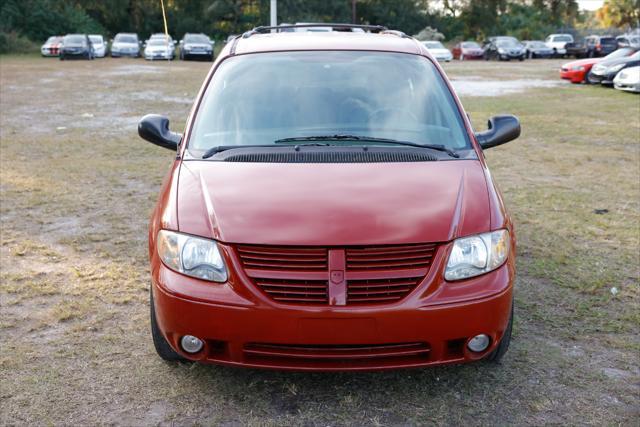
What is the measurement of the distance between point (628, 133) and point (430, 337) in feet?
33.4

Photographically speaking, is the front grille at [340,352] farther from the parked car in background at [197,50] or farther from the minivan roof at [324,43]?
the parked car in background at [197,50]

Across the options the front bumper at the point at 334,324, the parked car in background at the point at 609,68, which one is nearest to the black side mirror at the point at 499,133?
the front bumper at the point at 334,324

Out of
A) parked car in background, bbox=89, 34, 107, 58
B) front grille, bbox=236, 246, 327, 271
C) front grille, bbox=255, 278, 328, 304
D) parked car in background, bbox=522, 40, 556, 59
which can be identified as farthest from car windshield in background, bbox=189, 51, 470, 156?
parked car in background, bbox=522, 40, 556, 59

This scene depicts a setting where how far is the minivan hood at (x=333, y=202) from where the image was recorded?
2.95 meters

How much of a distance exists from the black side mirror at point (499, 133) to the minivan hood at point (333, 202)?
0.69 metres

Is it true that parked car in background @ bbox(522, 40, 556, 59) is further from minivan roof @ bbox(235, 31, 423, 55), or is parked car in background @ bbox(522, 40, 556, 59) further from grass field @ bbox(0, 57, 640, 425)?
minivan roof @ bbox(235, 31, 423, 55)

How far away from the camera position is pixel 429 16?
65.6 metres

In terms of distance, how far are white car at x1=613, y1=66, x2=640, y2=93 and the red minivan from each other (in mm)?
17646

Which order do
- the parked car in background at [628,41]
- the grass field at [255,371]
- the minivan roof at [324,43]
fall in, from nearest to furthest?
1. the grass field at [255,371]
2. the minivan roof at [324,43]
3. the parked car in background at [628,41]

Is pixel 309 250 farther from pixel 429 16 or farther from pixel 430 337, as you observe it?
pixel 429 16

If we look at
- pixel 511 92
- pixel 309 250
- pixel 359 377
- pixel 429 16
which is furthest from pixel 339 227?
pixel 429 16

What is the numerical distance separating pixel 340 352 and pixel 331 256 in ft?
1.40

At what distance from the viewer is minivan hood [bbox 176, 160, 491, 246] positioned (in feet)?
9.68

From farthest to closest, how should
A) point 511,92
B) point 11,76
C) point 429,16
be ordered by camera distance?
1. point 429,16
2. point 11,76
3. point 511,92
